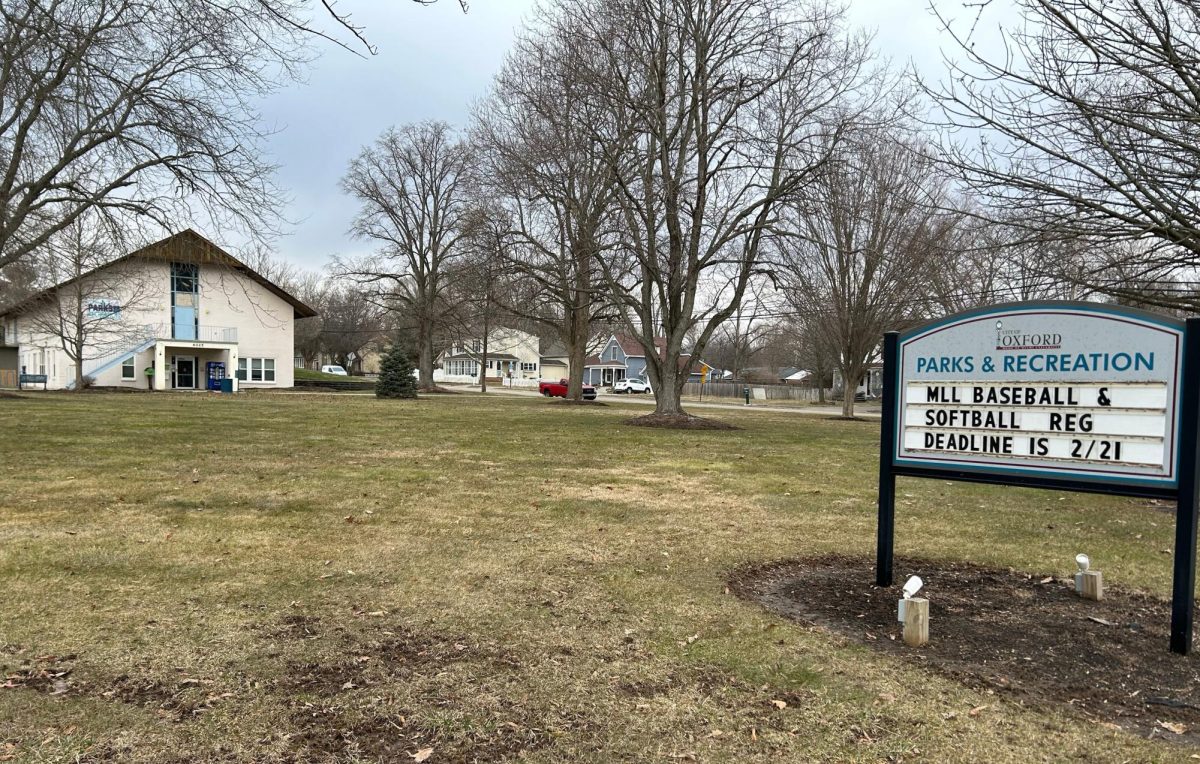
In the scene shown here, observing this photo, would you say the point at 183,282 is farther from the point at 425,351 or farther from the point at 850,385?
the point at 850,385

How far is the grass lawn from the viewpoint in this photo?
10.8 feet

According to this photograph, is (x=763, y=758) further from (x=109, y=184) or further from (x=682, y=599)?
(x=109, y=184)

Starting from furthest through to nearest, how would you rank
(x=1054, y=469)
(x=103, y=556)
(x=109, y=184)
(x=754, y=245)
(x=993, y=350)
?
(x=754, y=245) < (x=109, y=184) < (x=103, y=556) < (x=993, y=350) < (x=1054, y=469)

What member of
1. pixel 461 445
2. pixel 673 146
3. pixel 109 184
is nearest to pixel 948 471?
pixel 461 445

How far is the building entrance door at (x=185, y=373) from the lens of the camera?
151ft

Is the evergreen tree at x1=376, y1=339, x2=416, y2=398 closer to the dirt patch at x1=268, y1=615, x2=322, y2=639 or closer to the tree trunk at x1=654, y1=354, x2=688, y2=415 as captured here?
the tree trunk at x1=654, y1=354, x2=688, y2=415

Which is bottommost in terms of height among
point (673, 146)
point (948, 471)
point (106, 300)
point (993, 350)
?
point (948, 471)

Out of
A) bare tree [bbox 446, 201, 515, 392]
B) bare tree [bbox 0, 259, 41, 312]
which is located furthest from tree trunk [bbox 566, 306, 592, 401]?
bare tree [bbox 0, 259, 41, 312]

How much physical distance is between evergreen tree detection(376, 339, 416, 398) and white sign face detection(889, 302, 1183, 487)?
3533cm

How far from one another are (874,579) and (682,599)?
5.73 ft

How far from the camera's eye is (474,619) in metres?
4.78

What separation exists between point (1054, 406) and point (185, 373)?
50250mm

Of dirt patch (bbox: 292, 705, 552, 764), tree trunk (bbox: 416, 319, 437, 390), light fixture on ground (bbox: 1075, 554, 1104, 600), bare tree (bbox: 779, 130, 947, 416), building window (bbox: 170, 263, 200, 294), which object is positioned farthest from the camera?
tree trunk (bbox: 416, 319, 437, 390)

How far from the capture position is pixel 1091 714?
3582 mm
